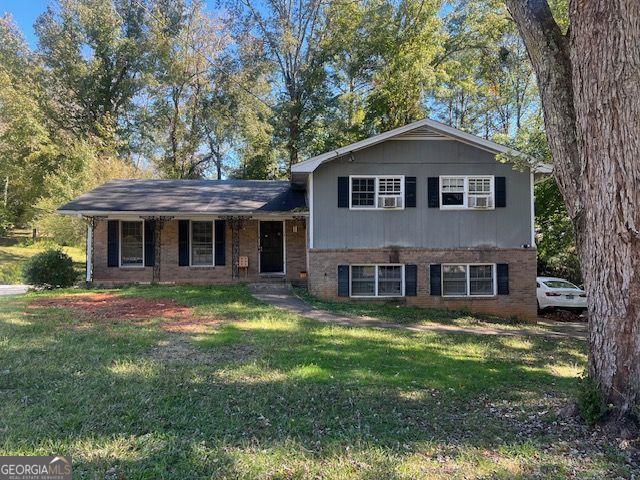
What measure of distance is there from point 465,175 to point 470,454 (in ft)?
34.5

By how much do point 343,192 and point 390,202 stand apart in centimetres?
145

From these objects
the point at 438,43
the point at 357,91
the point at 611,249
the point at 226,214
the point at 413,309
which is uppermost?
the point at 438,43

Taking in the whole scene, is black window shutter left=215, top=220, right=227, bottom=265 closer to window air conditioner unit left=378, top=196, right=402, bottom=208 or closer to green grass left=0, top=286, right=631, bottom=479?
window air conditioner unit left=378, top=196, right=402, bottom=208

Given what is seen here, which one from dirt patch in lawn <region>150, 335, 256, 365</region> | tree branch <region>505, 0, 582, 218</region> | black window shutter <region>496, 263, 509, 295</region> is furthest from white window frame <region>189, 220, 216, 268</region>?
tree branch <region>505, 0, 582, 218</region>

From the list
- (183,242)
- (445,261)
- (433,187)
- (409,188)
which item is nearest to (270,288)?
(183,242)

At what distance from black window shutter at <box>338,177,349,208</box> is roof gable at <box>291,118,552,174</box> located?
2.33 feet

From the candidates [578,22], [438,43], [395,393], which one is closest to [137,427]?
[395,393]

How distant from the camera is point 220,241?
14.9 metres

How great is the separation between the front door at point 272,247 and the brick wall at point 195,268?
23 cm

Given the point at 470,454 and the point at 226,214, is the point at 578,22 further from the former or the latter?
the point at 226,214

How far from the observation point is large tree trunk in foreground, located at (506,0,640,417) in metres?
3.78

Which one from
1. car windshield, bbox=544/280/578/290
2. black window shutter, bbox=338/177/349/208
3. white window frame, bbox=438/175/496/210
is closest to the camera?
black window shutter, bbox=338/177/349/208

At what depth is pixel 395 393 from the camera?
4.79 meters

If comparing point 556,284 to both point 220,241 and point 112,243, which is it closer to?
point 220,241
